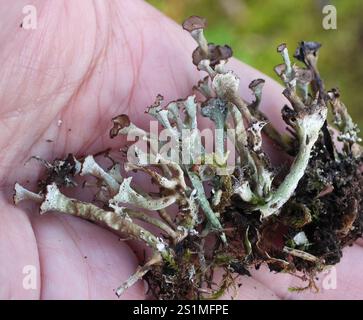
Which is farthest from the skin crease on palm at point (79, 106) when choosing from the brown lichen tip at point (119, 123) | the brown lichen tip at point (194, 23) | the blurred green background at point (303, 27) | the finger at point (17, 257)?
the blurred green background at point (303, 27)

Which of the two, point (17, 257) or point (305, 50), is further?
point (305, 50)

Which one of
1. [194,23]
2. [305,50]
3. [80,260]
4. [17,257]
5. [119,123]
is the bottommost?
[80,260]

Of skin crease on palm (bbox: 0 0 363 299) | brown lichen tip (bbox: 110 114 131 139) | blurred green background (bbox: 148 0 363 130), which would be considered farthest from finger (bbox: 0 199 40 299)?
blurred green background (bbox: 148 0 363 130)

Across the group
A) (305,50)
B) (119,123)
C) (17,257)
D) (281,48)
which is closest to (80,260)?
(17,257)

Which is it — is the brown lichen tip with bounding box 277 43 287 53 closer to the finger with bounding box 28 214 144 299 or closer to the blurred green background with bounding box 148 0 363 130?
the finger with bounding box 28 214 144 299

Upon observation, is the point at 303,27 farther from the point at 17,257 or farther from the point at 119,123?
the point at 17,257

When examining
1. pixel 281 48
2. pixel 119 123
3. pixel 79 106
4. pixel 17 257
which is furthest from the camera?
pixel 79 106

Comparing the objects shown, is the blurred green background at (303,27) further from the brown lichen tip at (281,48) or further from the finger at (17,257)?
the finger at (17,257)
